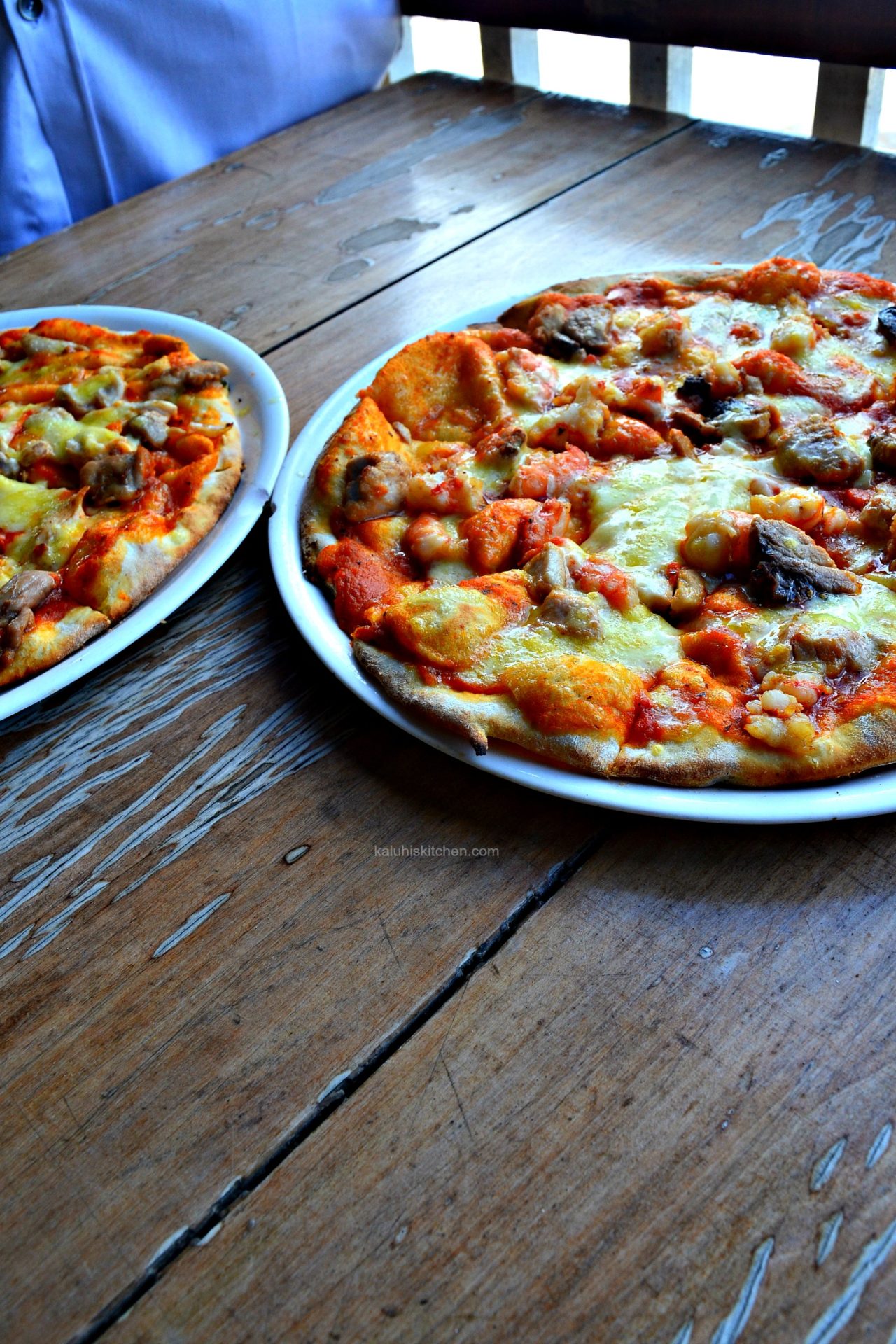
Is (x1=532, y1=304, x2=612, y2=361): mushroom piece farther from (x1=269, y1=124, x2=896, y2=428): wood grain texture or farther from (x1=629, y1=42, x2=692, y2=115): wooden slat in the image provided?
(x1=629, y1=42, x2=692, y2=115): wooden slat

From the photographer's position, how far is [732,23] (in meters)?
3.25

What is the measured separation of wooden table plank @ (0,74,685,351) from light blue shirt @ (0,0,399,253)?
2.34 ft

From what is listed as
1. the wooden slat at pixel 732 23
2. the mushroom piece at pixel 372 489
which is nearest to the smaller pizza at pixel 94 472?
the mushroom piece at pixel 372 489

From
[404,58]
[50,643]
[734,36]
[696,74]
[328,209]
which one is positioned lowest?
[696,74]

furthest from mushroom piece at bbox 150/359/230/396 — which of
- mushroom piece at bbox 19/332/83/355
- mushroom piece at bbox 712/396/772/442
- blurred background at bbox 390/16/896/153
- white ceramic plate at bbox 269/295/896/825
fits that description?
blurred background at bbox 390/16/896/153

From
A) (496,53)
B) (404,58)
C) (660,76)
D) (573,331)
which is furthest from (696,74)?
(573,331)

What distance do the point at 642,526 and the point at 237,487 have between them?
78 cm

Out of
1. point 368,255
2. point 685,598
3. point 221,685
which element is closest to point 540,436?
point 685,598

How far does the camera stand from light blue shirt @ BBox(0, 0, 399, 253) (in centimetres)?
386

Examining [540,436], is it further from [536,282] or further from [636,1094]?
[636,1094]

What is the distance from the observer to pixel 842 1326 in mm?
947

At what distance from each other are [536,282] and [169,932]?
1923mm

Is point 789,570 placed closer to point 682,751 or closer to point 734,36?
point 682,751

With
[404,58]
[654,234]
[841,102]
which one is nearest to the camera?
[654,234]
